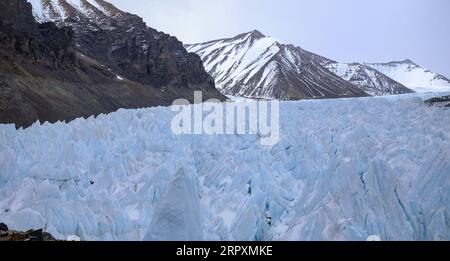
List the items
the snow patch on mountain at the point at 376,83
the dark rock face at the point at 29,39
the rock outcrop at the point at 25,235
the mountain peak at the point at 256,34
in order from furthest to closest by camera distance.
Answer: the mountain peak at the point at 256,34, the snow patch on mountain at the point at 376,83, the dark rock face at the point at 29,39, the rock outcrop at the point at 25,235

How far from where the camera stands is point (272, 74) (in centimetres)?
13612

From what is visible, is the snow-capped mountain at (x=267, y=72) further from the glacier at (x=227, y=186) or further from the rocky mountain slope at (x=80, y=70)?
the glacier at (x=227, y=186)

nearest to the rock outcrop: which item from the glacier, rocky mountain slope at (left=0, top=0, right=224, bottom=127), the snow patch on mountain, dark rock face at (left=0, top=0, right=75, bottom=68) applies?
the glacier

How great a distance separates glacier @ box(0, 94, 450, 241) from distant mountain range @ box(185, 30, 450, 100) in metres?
107

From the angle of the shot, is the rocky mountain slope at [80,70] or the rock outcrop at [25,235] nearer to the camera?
the rock outcrop at [25,235]

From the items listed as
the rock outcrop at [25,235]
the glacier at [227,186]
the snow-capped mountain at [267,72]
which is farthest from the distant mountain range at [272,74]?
the rock outcrop at [25,235]

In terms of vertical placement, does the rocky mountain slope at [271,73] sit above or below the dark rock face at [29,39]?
above

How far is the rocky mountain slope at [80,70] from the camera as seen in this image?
32312mm

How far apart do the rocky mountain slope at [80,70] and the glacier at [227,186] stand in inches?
755

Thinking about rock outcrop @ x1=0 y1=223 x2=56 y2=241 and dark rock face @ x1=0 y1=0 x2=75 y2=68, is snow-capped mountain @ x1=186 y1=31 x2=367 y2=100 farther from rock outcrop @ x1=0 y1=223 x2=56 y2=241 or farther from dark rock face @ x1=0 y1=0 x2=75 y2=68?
rock outcrop @ x1=0 y1=223 x2=56 y2=241

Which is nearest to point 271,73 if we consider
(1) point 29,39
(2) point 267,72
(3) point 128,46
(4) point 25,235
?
(2) point 267,72

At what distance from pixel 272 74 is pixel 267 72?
13.4 ft

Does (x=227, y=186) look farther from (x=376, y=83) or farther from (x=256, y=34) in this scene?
(x=376, y=83)
